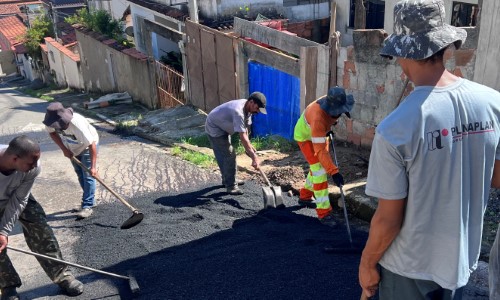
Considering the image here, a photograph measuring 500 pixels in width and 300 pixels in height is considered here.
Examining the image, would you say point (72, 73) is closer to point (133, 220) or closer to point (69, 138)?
point (69, 138)

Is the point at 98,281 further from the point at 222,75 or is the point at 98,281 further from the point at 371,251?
Result: the point at 222,75

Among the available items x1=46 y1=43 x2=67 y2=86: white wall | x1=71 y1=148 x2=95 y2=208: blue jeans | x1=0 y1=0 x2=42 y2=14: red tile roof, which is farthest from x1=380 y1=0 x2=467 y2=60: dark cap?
x1=0 y1=0 x2=42 y2=14: red tile roof

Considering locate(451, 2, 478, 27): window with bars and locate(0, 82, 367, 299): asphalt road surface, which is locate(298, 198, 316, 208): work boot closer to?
locate(0, 82, 367, 299): asphalt road surface

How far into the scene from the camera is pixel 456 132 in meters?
1.95

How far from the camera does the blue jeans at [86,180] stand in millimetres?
5797

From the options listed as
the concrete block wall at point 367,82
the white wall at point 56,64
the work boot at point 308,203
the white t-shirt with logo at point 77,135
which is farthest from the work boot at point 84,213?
the white wall at point 56,64

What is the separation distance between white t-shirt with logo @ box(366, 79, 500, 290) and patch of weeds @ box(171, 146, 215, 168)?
5510 millimetres

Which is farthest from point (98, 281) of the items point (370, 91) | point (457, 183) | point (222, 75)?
point (222, 75)

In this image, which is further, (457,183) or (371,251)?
(371,251)

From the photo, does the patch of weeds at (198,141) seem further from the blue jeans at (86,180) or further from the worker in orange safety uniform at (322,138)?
the worker in orange safety uniform at (322,138)

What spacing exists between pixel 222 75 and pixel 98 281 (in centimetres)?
630

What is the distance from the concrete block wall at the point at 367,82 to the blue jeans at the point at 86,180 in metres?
3.61

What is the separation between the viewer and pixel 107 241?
5090 millimetres

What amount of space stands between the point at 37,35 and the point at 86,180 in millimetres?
24140
